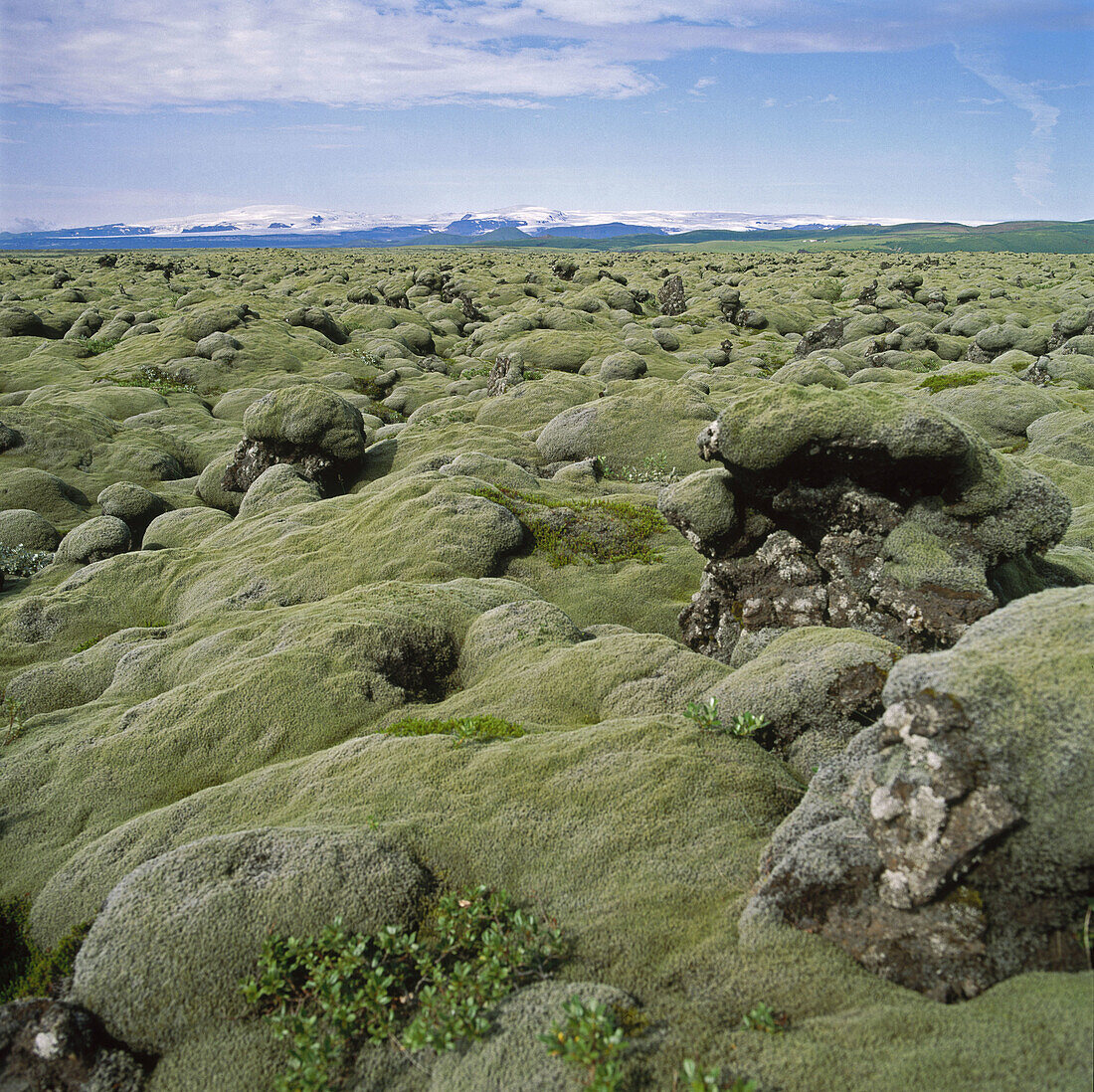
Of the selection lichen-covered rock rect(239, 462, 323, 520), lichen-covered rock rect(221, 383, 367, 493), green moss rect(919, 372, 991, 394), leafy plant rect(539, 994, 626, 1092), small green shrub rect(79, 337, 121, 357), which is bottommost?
leafy plant rect(539, 994, 626, 1092)

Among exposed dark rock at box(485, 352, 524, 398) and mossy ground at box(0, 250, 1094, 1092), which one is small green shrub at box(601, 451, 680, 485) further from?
exposed dark rock at box(485, 352, 524, 398)

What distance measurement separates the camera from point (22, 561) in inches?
883

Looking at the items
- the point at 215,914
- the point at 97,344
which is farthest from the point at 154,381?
the point at 215,914

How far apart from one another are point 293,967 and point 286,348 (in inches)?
1922

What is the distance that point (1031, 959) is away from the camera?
17.7ft

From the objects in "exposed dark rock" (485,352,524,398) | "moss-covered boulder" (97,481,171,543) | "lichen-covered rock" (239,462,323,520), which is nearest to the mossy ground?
"lichen-covered rock" (239,462,323,520)

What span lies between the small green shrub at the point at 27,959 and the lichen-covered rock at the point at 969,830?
6969mm

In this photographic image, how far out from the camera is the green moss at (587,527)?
18781 mm

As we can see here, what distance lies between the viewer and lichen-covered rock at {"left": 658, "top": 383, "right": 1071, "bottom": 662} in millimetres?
11523

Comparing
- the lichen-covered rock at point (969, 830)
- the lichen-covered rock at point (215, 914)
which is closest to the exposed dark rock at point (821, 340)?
the lichen-covered rock at point (969, 830)

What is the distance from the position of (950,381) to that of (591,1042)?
34.6 m

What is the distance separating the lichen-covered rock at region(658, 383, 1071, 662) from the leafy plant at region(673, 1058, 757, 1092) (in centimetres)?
794

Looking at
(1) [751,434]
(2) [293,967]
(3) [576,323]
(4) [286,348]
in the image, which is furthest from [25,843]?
(3) [576,323]

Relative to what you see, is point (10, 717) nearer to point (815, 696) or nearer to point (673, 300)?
point (815, 696)
